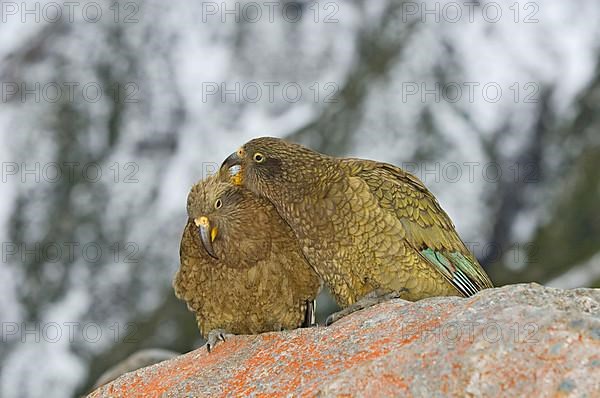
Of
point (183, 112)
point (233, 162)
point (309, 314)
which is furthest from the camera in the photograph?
point (183, 112)

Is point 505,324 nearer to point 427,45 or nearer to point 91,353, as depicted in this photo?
point 91,353

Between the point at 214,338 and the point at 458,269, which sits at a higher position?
the point at 214,338

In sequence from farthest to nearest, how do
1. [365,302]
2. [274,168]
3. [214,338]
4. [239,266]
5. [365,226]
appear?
[274,168]
[239,266]
[214,338]
[365,226]
[365,302]

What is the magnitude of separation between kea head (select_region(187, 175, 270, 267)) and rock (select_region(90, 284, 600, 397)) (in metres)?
1.23

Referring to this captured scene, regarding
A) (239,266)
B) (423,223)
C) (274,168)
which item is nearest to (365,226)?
(423,223)

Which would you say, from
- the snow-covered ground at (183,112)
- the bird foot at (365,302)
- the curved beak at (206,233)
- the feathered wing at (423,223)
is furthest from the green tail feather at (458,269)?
the snow-covered ground at (183,112)

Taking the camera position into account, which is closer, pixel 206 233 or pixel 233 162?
pixel 206 233

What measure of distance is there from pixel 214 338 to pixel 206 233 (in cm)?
90

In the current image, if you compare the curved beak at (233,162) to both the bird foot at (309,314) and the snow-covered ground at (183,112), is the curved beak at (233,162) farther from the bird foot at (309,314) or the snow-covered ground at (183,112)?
the snow-covered ground at (183,112)

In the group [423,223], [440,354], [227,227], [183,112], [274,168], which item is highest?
[183,112]

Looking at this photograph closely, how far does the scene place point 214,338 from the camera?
252 inches

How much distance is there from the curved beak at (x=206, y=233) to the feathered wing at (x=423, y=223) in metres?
1.33

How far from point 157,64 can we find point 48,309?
897cm

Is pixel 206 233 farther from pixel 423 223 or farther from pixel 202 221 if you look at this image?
pixel 423 223
